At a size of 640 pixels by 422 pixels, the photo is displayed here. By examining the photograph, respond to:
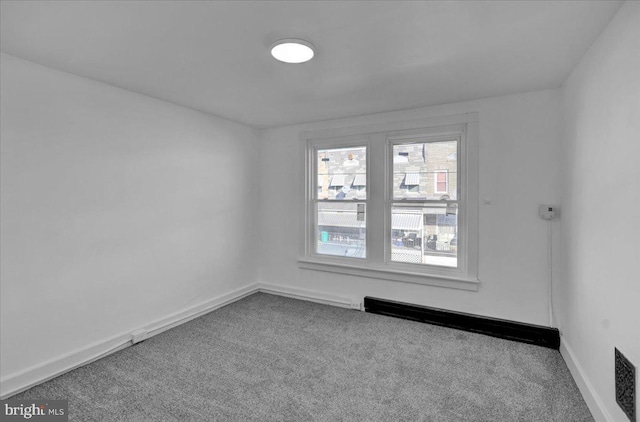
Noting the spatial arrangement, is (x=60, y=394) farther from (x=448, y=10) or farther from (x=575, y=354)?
(x=575, y=354)

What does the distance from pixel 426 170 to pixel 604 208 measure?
5.93ft

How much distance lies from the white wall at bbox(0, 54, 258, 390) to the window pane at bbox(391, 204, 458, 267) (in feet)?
7.26

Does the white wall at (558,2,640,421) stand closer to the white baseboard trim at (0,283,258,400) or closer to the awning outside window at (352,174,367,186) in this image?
the awning outside window at (352,174,367,186)

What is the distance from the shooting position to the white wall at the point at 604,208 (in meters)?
1.55

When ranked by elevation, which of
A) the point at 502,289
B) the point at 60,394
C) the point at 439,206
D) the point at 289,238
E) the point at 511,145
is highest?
the point at 511,145

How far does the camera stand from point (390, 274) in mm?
3678

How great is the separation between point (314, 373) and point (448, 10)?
2.56 m

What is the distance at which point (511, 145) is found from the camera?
3.07m

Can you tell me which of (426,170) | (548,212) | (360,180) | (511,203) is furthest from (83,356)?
(548,212)

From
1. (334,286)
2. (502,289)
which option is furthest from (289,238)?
(502,289)

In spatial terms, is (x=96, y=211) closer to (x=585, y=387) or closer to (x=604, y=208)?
(x=604, y=208)

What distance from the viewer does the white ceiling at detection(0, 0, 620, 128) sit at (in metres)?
1.69

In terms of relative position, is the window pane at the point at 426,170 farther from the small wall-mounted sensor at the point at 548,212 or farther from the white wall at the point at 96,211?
the white wall at the point at 96,211

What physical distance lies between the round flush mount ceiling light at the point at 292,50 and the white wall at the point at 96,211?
5.53 ft
